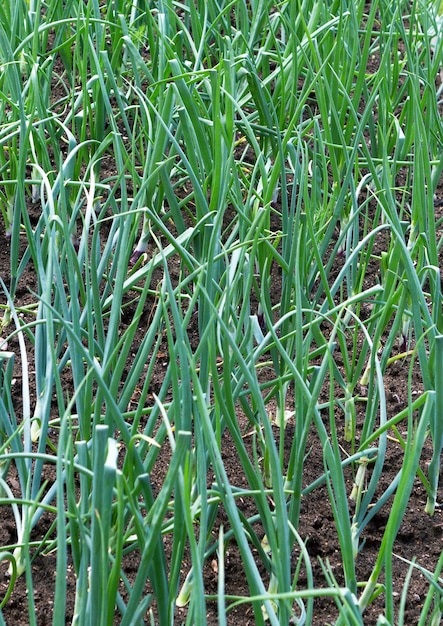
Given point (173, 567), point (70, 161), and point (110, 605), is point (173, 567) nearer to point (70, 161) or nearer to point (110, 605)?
point (110, 605)

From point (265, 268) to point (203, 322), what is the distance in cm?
17

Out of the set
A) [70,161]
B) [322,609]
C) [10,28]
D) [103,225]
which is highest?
[10,28]

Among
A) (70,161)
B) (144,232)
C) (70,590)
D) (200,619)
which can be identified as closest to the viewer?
(200,619)

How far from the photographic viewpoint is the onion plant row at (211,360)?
0.78 m

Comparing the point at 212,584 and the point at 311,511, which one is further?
the point at 311,511

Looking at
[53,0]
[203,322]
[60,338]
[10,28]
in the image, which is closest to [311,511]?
[203,322]

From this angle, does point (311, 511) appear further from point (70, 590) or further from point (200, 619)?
point (200, 619)

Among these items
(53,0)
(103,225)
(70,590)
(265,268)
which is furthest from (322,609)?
(53,0)

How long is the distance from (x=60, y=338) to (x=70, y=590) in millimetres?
317

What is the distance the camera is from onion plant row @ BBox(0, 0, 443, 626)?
30.5 inches

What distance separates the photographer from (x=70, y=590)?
1006mm

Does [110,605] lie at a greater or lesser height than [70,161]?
lesser

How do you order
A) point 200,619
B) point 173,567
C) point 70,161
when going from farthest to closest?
1. point 70,161
2. point 173,567
3. point 200,619

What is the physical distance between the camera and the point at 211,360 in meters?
0.87
